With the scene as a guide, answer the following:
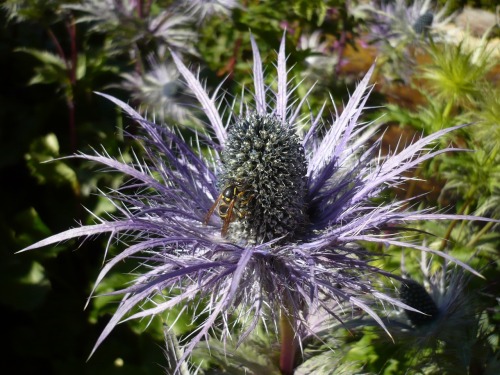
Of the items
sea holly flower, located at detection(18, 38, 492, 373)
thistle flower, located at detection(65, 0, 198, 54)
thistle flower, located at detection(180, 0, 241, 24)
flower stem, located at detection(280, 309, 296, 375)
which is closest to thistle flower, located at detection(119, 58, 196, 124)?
thistle flower, located at detection(65, 0, 198, 54)

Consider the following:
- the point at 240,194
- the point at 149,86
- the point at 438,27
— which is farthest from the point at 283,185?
the point at 438,27

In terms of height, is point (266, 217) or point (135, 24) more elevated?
point (135, 24)

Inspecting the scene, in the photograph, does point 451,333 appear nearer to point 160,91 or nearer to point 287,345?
→ point 287,345

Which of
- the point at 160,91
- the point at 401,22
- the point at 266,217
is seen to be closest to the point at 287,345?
the point at 266,217

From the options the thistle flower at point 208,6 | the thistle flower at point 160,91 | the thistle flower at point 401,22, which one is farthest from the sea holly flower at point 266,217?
the thistle flower at point 401,22

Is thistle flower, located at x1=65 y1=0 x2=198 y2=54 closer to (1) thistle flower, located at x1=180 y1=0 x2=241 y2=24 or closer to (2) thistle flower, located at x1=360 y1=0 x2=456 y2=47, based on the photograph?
(1) thistle flower, located at x1=180 y1=0 x2=241 y2=24

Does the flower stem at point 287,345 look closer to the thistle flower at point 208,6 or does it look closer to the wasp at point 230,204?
the wasp at point 230,204

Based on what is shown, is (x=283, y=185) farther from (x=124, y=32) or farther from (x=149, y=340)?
(x=124, y=32)
